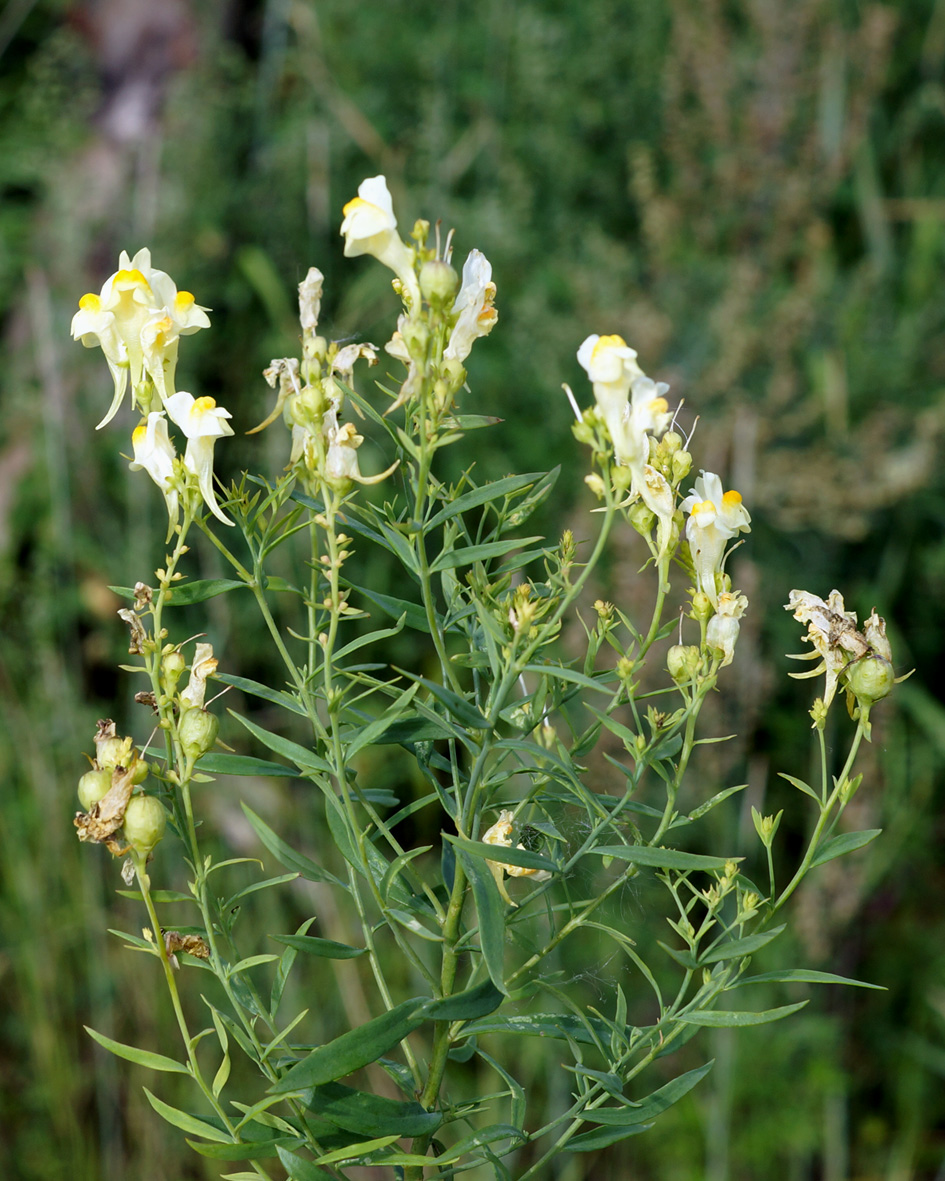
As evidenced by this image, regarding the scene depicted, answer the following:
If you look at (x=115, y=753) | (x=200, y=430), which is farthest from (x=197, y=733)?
(x=200, y=430)

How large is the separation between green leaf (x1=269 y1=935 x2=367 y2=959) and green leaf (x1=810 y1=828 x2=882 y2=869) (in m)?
0.21

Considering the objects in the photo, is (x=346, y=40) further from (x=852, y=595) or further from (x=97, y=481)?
(x=852, y=595)

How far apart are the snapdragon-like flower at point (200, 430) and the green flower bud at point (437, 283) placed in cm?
11

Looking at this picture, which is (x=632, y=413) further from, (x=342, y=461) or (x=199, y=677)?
(x=199, y=677)

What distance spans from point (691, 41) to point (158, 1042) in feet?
6.15

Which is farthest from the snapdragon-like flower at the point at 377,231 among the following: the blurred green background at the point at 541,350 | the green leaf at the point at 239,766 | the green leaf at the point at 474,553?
the blurred green background at the point at 541,350

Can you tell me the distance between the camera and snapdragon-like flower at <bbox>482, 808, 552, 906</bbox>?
1.66ft

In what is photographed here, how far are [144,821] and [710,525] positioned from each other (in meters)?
0.28

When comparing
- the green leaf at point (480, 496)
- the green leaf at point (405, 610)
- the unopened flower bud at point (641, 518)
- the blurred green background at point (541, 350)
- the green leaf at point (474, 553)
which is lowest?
the blurred green background at point (541, 350)

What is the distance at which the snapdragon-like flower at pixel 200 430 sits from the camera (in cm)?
50

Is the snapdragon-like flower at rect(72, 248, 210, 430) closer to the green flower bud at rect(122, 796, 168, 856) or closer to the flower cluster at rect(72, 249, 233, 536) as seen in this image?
the flower cluster at rect(72, 249, 233, 536)

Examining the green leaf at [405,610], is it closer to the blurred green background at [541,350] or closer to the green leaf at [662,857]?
the green leaf at [662,857]

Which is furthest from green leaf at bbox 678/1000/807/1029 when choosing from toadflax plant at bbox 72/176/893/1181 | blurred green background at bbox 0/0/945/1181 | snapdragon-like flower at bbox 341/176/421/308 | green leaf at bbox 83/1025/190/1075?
blurred green background at bbox 0/0/945/1181

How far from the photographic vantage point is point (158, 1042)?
1.59 m
